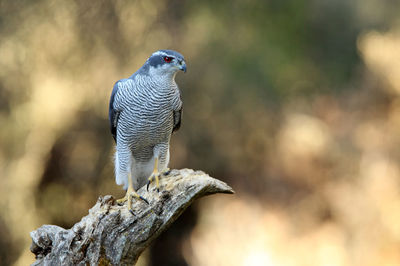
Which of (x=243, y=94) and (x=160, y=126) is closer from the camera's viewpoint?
(x=160, y=126)

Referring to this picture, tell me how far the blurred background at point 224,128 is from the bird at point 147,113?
2404 millimetres

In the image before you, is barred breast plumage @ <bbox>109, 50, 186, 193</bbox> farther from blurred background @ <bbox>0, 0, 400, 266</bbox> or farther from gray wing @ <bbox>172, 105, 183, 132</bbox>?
blurred background @ <bbox>0, 0, 400, 266</bbox>

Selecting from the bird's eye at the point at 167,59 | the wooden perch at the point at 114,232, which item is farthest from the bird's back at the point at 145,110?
the wooden perch at the point at 114,232

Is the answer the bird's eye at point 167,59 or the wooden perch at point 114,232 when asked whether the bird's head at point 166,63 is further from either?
the wooden perch at point 114,232

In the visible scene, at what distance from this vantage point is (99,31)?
619 cm

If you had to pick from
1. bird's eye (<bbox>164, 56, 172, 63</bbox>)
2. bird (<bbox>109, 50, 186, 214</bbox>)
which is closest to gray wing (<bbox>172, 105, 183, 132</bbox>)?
bird (<bbox>109, 50, 186, 214</bbox>)

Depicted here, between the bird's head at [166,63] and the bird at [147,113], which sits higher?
the bird's head at [166,63]

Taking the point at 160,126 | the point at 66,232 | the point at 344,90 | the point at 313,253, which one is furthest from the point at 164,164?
the point at 344,90

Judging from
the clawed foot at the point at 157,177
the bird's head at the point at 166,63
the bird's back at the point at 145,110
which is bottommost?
the clawed foot at the point at 157,177

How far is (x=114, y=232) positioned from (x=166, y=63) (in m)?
1.28

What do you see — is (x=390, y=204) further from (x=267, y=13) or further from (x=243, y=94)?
(x=267, y=13)

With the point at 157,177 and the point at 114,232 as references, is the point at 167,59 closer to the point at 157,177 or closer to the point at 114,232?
the point at 157,177

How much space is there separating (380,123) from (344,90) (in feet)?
3.21

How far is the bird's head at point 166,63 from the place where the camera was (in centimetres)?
318
